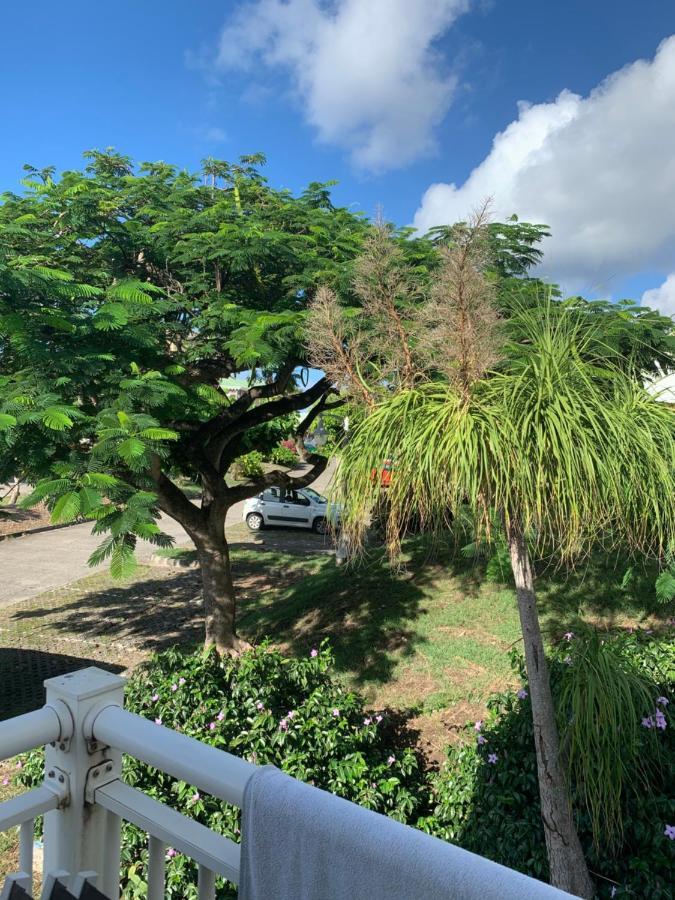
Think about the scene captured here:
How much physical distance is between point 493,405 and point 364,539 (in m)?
0.93

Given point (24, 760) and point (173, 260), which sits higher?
point (173, 260)

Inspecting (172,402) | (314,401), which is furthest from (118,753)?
(314,401)

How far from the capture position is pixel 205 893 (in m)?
1.28

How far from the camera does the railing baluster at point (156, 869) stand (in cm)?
138

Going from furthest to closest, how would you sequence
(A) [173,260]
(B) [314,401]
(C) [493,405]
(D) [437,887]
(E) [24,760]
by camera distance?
(B) [314,401] < (A) [173,260] < (E) [24,760] < (C) [493,405] < (D) [437,887]

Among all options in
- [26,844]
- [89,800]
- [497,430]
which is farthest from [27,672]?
[497,430]

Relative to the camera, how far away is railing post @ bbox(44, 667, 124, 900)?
140 centimetres

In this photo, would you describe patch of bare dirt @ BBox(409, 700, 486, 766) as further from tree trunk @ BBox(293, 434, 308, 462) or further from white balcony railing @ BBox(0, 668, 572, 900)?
white balcony railing @ BBox(0, 668, 572, 900)

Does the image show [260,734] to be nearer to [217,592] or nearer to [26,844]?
[26,844]

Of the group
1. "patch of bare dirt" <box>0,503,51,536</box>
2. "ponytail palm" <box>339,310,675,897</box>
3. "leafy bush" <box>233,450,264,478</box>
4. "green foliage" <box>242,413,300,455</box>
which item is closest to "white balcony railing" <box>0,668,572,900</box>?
"ponytail palm" <box>339,310,675,897</box>

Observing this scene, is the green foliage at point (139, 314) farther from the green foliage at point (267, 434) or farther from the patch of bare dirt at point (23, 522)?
the patch of bare dirt at point (23, 522)

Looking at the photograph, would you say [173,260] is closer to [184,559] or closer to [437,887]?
[437,887]

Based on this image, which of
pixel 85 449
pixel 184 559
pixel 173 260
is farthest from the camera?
pixel 184 559

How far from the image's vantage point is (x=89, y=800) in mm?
1415
